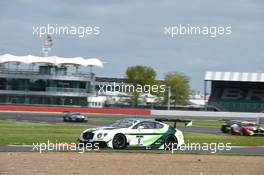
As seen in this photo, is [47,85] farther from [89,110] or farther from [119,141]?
[119,141]

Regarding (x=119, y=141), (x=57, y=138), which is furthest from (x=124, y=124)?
(x=57, y=138)

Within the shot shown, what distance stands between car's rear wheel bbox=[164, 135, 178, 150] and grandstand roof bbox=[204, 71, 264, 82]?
69586 mm

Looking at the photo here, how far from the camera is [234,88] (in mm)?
98938

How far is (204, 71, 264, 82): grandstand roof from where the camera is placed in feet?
308

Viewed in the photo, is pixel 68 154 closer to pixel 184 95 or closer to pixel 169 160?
pixel 169 160

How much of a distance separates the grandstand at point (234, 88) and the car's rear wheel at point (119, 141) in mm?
66475

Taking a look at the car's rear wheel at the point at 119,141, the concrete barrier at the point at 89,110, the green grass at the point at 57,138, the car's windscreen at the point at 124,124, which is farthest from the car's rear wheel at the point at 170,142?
the concrete barrier at the point at 89,110

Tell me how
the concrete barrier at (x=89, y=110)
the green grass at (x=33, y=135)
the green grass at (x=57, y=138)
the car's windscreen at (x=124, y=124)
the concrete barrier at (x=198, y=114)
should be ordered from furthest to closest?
the concrete barrier at (x=89, y=110), the concrete barrier at (x=198, y=114), the green grass at (x=57, y=138), the green grass at (x=33, y=135), the car's windscreen at (x=124, y=124)

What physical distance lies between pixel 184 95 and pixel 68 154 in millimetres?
86081

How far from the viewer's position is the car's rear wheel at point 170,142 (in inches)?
975

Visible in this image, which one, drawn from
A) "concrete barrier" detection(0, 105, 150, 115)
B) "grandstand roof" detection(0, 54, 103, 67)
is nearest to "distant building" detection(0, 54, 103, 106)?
"grandstand roof" detection(0, 54, 103, 67)

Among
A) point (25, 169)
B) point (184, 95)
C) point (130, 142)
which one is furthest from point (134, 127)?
point (184, 95)

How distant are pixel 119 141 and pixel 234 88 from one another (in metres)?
76.8

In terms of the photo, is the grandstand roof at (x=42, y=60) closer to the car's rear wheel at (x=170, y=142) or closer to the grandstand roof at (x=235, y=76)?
the grandstand roof at (x=235, y=76)
